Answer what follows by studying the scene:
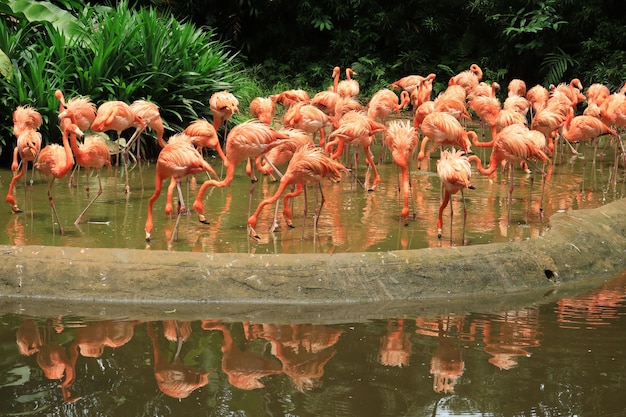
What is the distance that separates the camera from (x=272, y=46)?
17.8 metres

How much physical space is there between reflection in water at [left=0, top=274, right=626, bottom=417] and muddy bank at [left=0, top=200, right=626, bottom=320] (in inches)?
9.8

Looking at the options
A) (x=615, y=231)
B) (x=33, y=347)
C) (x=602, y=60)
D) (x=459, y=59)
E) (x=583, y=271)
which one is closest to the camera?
(x=33, y=347)

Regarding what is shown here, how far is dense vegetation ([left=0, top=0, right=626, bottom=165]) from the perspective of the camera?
391 inches

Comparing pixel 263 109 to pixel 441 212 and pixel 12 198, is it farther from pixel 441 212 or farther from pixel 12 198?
pixel 441 212

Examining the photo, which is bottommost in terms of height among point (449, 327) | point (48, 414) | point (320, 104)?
point (48, 414)

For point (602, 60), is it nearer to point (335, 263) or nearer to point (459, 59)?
point (459, 59)

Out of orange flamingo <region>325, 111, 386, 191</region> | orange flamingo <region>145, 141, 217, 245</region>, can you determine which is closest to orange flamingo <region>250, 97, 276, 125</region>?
orange flamingo <region>325, 111, 386, 191</region>

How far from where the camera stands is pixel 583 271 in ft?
19.4

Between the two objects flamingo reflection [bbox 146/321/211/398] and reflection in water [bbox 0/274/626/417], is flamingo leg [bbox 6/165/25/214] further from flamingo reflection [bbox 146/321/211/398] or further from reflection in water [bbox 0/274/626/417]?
flamingo reflection [bbox 146/321/211/398]

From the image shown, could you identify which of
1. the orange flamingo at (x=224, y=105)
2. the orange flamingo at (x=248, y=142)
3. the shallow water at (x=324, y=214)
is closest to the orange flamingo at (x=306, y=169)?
the shallow water at (x=324, y=214)

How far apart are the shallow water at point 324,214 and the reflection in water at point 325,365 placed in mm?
1428

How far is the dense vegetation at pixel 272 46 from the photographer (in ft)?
32.6

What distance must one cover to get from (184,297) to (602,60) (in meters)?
11.5

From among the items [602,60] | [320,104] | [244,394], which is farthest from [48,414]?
[602,60]
